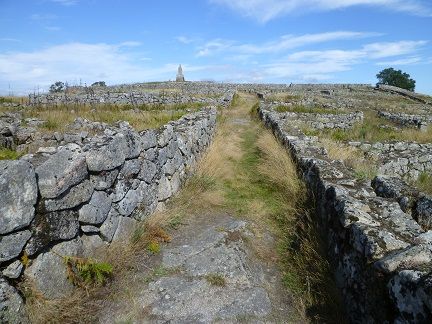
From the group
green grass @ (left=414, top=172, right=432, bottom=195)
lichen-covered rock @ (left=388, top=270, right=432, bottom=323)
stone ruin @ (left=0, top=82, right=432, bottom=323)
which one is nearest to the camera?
lichen-covered rock @ (left=388, top=270, right=432, bottom=323)

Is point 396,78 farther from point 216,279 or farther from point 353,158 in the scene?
point 216,279

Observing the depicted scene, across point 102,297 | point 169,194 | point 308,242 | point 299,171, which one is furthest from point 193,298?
Result: point 299,171

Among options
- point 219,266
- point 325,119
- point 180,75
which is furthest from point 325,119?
point 180,75

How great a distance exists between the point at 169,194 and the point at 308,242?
2799mm

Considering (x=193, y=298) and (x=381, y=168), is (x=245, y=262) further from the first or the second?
(x=381, y=168)

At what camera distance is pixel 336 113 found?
865 inches

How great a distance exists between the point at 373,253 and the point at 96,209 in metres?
3.00

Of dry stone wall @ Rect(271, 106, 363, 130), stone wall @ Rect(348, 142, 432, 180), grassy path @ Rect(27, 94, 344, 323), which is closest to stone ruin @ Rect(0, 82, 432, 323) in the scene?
grassy path @ Rect(27, 94, 344, 323)

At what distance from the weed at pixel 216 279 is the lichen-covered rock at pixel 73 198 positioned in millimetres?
1724

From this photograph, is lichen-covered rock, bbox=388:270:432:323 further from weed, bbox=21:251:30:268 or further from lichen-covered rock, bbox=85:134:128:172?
lichen-covered rock, bbox=85:134:128:172

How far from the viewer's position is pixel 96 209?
4.14 meters

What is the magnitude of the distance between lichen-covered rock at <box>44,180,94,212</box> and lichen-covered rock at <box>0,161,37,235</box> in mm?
217

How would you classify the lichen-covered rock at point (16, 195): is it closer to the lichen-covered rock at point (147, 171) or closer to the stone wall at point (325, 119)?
the lichen-covered rock at point (147, 171)

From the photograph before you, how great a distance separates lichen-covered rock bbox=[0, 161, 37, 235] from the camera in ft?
9.76
